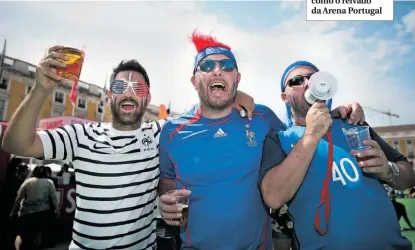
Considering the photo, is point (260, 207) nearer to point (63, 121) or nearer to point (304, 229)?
point (304, 229)

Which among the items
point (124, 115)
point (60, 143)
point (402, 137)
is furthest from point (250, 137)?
point (402, 137)

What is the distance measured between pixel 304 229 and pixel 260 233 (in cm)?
38

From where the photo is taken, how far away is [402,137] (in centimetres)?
6581

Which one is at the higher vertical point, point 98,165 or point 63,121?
point 63,121

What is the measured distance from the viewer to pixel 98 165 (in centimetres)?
232

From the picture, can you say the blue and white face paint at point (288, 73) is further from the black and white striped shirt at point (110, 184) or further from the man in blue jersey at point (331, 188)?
the black and white striped shirt at point (110, 184)

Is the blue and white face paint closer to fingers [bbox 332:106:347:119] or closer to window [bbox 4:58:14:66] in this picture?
fingers [bbox 332:106:347:119]

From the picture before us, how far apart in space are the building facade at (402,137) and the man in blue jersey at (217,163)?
76654mm

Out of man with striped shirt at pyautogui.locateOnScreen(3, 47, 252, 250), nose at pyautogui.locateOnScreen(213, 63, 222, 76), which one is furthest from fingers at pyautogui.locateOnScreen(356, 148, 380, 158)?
nose at pyautogui.locateOnScreen(213, 63, 222, 76)

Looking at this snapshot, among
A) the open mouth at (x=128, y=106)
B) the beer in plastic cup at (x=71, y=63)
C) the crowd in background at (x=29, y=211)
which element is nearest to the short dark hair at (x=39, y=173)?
the crowd in background at (x=29, y=211)

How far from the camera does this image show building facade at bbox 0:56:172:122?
105 feet

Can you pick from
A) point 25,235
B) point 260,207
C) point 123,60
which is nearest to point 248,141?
point 260,207

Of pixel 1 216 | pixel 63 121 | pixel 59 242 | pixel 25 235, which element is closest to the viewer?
pixel 25 235

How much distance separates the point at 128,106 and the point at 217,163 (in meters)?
1.14
